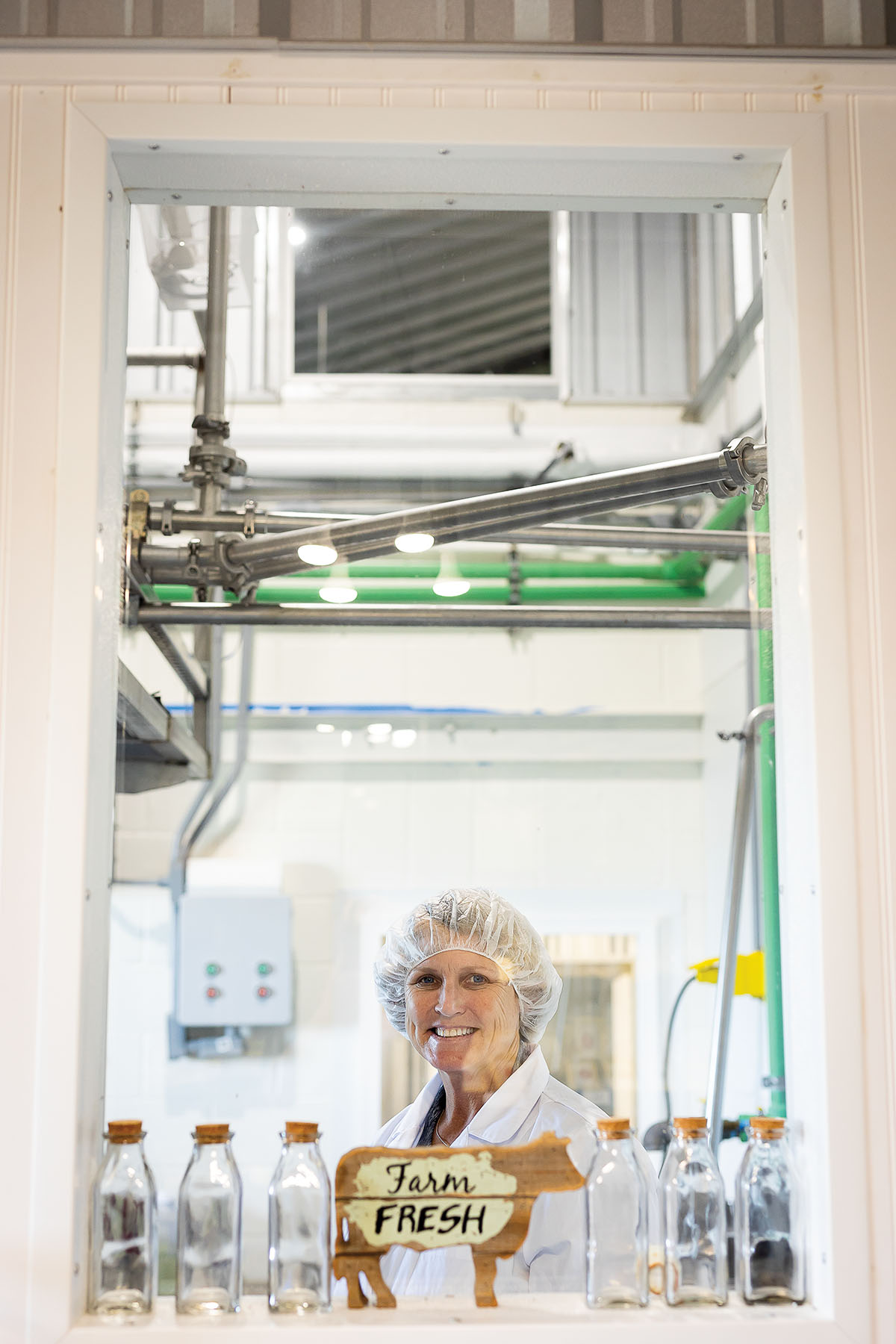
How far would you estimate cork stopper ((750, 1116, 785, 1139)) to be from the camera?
1.01 m

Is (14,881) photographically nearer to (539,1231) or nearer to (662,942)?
(539,1231)

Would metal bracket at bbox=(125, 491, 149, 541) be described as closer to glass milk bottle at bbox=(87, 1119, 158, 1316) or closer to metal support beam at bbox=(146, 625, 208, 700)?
metal support beam at bbox=(146, 625, 208, 700)

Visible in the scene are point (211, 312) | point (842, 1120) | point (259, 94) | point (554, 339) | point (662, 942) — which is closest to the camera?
point (842, 1120)

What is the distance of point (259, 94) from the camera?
1.08m

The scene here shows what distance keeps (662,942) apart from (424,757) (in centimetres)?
73

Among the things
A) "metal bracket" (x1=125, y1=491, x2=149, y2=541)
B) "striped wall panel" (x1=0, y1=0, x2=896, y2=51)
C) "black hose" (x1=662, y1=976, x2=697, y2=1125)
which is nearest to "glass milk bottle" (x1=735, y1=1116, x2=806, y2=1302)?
"striped wall panel" (x1=0, y1=0, x2=896, y2=51)

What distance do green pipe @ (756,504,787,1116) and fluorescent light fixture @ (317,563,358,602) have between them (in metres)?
0.70

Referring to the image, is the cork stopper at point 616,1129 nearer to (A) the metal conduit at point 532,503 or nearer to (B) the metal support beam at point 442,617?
(A) the metal conduit at point 532,503

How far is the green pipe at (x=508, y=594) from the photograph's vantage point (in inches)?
80.3

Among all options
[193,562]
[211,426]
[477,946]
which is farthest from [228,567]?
[477,946]

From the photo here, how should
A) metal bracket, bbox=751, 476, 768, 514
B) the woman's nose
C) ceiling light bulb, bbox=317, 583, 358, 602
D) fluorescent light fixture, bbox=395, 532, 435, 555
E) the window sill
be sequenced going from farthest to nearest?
ceiling light bulb, bbox=317, 583, 358, 602, fluorescent light fixture, bbox=395, 532, 435, 555, the woman's nose, metal bracket, bbox=751, 476, 768, 514, the window sill

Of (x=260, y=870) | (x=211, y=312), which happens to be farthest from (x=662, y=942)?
(x=211, y=312)

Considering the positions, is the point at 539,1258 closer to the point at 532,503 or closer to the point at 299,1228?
the point at 299,1228

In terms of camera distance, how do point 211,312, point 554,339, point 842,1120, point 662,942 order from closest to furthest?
point 842,1120 < point 211,312 < point 554,339 < point 662,942
